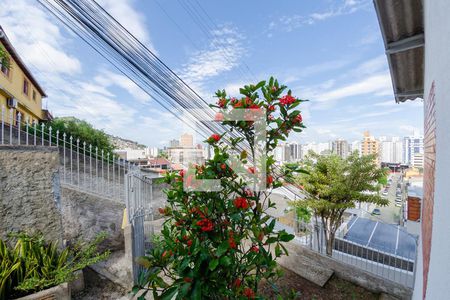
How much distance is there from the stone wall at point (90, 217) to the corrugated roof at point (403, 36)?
4.25 meters

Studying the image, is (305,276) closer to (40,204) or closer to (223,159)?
(223,159)

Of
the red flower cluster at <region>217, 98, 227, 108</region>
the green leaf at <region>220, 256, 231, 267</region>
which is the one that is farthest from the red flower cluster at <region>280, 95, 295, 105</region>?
the green leaf at <region>220, 256, 231, 267</region>

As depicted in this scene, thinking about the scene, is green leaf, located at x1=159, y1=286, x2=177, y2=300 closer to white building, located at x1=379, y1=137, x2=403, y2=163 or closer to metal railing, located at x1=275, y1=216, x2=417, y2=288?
metal railing, located at x1=275, y1=216, x2=417, y2=288

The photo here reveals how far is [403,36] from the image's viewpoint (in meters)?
2.34

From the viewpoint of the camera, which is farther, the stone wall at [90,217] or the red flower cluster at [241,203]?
the stone wall at [90,217]

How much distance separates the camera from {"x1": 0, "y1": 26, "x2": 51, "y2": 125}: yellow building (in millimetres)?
9930

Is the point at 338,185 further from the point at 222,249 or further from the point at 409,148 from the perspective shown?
the point at 409,148

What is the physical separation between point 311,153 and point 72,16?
647cm

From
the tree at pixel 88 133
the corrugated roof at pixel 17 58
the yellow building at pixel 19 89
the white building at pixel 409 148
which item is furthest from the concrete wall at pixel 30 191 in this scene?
the white building at pixel 409 148

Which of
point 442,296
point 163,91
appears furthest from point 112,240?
point 442,296

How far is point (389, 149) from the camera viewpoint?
59656mm

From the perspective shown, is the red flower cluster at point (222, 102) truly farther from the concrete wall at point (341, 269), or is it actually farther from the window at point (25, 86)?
the window at point (25, 86)

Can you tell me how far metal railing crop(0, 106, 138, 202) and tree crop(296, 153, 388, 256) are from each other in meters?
4.59

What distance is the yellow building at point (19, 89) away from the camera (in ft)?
32.6
